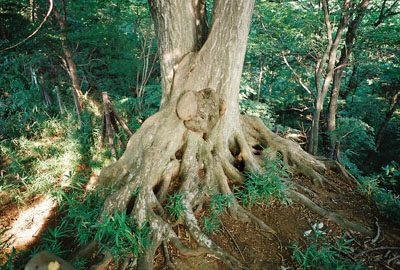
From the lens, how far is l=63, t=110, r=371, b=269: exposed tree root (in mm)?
2115

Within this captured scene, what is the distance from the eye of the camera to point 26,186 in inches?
124

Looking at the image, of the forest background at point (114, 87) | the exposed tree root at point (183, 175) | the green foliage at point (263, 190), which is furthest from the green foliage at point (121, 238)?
the green foliage at point (263, 190)

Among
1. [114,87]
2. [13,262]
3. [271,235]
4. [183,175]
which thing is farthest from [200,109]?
[114,87]

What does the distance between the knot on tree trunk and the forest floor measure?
3.76 feet

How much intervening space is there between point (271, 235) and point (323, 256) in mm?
508

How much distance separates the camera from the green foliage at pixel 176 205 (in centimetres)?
229

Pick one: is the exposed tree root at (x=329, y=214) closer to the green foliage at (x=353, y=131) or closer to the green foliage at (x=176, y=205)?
the green foliage at (x=176, y=205)

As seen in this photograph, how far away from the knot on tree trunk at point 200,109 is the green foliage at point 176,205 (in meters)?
0.97

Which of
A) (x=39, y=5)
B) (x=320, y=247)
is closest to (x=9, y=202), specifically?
(x=320, y=247)

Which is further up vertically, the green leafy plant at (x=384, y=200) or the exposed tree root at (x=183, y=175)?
the exposed tree root at (x=183, y=175)

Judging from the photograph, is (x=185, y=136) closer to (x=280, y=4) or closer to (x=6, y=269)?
(x=6, y=269)

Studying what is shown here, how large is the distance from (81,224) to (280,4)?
6837 millimetres

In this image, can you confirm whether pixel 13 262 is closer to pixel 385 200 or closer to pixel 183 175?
pixel 183 175

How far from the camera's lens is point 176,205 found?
91.0 inches
